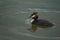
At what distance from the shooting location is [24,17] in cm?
559

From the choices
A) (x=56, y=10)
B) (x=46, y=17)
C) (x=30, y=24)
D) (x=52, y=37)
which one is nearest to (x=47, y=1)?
(x=56, y=10)

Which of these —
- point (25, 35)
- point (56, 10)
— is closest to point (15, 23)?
point (25, 35)

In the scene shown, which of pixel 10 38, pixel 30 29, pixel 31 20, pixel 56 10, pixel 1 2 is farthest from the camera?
pixel 1 2

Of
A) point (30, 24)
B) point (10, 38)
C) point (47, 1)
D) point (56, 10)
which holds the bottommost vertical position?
point (10, 38)

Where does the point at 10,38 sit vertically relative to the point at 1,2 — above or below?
below

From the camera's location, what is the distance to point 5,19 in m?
5.46

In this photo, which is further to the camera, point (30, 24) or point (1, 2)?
point (1, 2)

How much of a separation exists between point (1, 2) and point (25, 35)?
100 inches

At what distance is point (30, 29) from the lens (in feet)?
16.5

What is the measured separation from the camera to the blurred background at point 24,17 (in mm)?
4672

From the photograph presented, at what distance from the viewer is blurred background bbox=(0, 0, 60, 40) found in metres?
4.67

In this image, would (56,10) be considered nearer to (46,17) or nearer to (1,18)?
(46,17)

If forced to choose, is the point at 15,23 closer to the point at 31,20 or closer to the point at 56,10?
the point at 31,20

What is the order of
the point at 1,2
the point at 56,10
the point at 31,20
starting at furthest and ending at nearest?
the point at 1,2 → the point at 56,10 → the point at 31,20
